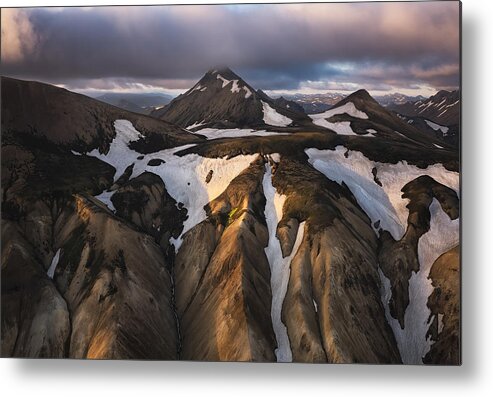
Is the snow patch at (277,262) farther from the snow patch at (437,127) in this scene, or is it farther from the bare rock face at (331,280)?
the snow patch at (437,127)

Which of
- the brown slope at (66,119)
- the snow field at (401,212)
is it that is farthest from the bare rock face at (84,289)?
the snow field at (401,212)

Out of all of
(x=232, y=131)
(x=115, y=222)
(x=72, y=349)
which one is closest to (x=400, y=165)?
(x=232, y=131)

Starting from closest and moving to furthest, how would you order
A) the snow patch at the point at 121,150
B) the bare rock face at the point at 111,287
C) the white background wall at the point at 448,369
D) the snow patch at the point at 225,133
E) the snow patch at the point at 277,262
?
1. the white background wall at the point at 448,369
2. the snow patch at the point at 277,262
3. the bare rock face at the point at 111,287
4. the snow patch at the point at 225,133
5. the snow patch at the point at 121,150

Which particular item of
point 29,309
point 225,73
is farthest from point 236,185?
point 29,309

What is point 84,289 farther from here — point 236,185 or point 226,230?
point 236,185

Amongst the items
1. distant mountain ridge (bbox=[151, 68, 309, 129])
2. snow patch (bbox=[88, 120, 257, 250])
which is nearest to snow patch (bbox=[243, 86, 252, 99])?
distant mountain ridge (bbox=[151, 68, 309, 129])

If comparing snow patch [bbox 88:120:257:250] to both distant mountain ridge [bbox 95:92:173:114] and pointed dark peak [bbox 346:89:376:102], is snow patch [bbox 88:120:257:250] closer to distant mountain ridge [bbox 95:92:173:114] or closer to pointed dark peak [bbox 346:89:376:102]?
distant mountain ridge [bbox 95:92:173:114]
